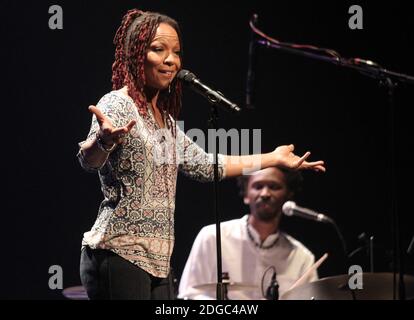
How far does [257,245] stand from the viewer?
199 inches

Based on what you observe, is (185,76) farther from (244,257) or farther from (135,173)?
(244,257)

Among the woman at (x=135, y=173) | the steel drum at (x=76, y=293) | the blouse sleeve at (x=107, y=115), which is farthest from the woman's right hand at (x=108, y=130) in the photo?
the steel drum at (x=76, y=293)

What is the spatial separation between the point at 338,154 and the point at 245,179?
0.65 meters

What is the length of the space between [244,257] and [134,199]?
2607mm

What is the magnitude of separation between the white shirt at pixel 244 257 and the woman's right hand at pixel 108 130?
8.25ft

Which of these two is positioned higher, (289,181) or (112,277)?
(289,181)

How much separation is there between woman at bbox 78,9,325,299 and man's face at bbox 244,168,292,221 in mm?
2353

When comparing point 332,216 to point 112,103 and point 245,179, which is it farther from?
point 112,103

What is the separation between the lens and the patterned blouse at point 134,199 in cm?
247

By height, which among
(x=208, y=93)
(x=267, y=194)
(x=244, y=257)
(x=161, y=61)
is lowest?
(x=244, y=257)

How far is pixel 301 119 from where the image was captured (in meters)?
5.03

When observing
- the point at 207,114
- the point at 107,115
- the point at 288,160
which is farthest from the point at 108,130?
the point at 207,114

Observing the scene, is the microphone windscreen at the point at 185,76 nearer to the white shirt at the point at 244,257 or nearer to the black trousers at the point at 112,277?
the black trousers at the point at 112,277

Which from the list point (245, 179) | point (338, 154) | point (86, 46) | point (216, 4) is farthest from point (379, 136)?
point (86, 46)
